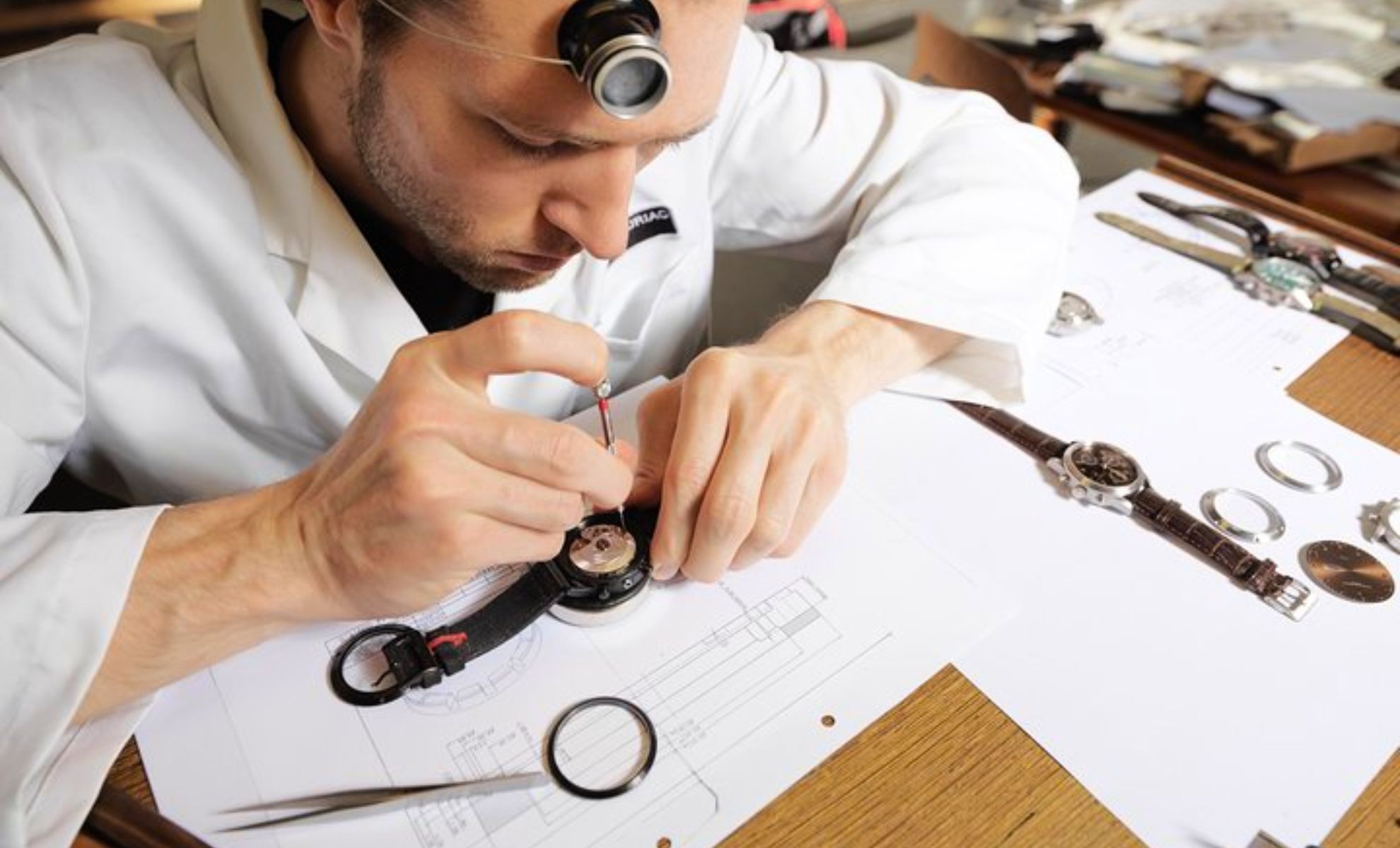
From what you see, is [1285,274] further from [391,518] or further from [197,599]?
[197,599]

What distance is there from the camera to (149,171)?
2.61 ft

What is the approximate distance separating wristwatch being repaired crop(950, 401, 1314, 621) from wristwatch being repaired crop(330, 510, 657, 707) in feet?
1.26

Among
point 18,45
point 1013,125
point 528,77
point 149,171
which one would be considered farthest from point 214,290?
point 18,45

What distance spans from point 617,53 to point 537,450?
0.86 ft

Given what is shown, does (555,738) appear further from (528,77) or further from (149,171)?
(149,171)

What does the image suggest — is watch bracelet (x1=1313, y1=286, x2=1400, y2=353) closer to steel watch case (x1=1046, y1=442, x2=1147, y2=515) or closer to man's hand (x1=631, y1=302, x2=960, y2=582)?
steel watch case (x1=1046, y1=442, x2=1147, y2=515)

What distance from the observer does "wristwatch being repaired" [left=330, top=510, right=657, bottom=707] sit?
64 cm

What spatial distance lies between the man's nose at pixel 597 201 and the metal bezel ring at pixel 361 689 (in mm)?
353

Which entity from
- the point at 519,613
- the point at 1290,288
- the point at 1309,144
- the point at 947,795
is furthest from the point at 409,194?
the point at 1309,144

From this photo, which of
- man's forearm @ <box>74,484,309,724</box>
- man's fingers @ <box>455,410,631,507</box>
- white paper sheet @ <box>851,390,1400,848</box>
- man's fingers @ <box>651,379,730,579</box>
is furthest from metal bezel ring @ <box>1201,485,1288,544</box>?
man's forearm @ <box>74,484,309,724</box>

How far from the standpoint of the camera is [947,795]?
23.3 inches

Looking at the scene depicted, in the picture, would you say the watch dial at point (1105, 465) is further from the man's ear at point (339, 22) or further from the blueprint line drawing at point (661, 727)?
the man's ear at point (339, 22)

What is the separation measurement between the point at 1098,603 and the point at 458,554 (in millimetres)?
497

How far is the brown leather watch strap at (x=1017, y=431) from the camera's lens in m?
0.85
